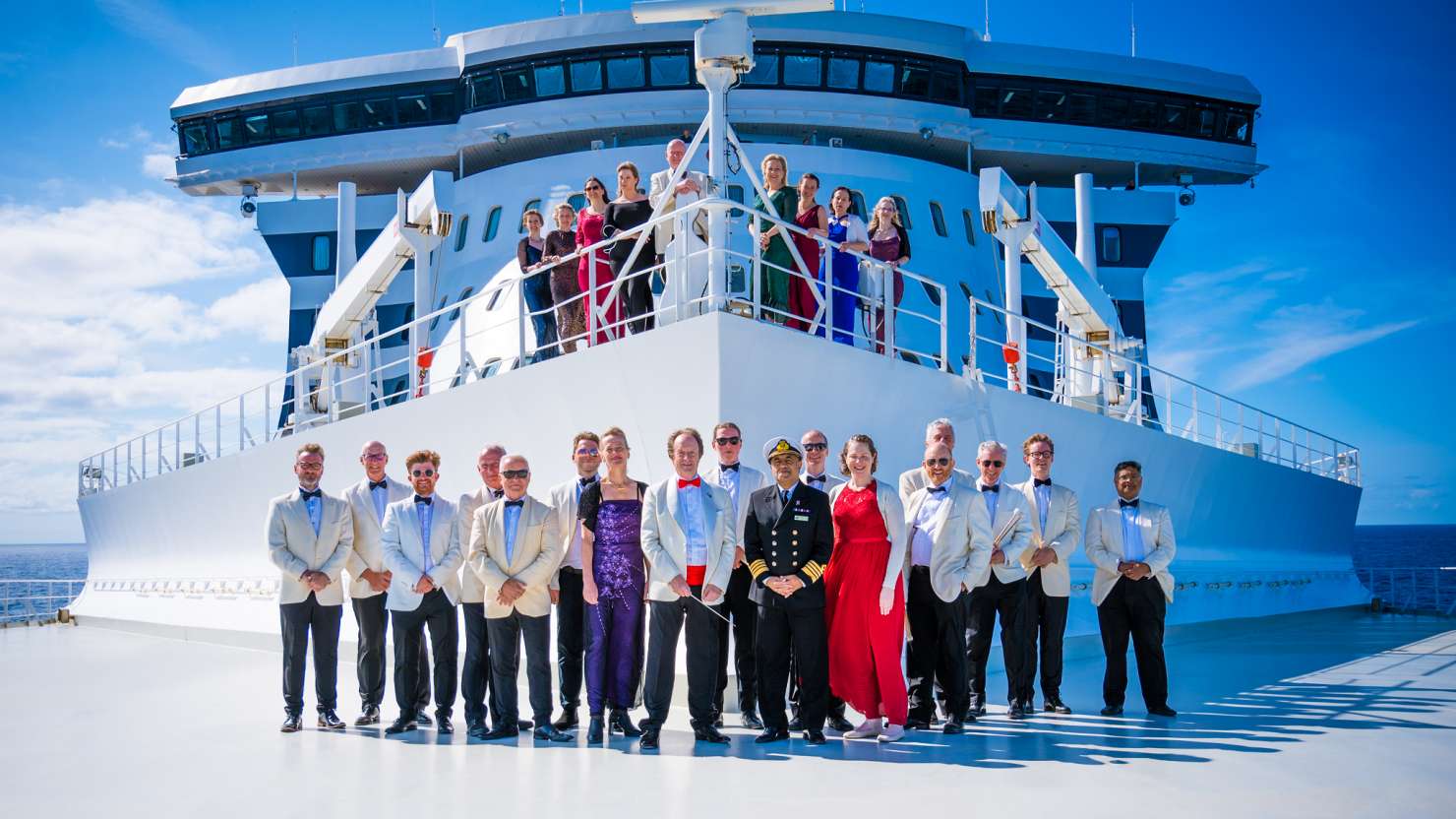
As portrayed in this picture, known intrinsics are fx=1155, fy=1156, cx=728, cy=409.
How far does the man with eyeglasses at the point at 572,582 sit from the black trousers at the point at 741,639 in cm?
79

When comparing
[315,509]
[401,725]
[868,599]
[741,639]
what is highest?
[315,509]

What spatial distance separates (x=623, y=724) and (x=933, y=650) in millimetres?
1756

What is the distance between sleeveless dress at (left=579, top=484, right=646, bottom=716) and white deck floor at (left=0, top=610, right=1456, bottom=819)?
0.37m

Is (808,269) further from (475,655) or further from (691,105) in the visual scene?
(691,105)

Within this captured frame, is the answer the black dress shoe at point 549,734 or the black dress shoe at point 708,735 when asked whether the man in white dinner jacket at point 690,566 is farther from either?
the black dress shoe at point 549,734

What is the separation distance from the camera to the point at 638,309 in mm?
8992

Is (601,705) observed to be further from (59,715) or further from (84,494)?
(84,494)

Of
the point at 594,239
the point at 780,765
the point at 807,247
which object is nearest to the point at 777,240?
the point at 807,247

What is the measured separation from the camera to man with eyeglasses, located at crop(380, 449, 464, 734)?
6.42 m

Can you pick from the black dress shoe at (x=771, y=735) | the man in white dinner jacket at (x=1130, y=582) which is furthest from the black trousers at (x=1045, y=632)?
the black dress shoe at (x=771, y=735)

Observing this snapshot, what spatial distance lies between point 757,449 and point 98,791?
427cm

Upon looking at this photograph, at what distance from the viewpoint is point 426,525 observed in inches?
256

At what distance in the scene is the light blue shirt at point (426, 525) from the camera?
648 centimetres

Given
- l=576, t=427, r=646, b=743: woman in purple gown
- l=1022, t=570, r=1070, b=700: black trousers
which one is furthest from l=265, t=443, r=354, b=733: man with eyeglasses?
l=1022, t=570, r=1070, b=700: black trousers
